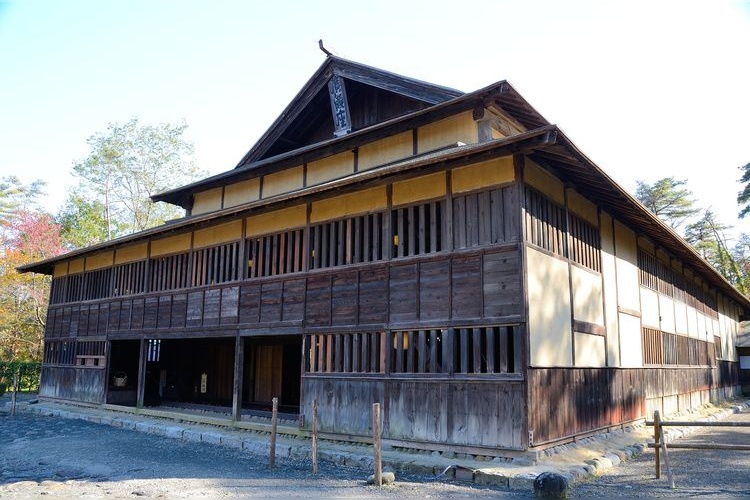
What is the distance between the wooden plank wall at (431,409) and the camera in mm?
9719

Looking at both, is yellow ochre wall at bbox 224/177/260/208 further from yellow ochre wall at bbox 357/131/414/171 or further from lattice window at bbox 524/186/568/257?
lattice window at bbox 524/186/568/257

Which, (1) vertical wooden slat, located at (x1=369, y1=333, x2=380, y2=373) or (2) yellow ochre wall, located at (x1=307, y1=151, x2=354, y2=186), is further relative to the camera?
(2) yellow ochre wall, located at (x1=307, y1=151, x2=354, y2=186)

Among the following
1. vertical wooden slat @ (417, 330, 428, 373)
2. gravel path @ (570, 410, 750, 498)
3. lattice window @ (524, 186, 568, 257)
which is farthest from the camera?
vertical wooden slat @ (417, 330, 428, 373)

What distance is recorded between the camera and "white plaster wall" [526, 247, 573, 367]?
33.1 feet

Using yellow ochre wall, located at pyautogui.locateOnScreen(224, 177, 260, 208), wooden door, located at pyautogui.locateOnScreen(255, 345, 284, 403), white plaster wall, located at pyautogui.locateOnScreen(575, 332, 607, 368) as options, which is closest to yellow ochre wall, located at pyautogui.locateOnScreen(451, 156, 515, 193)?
white plaster wall, located at pyautogui.locateOnScreen(575, 332, 607, 368)

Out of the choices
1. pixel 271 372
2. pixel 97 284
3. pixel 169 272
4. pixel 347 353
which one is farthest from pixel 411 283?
pixel 97 284

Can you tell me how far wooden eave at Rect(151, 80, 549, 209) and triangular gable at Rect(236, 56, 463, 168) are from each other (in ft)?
2.02

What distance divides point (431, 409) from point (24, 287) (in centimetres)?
3261

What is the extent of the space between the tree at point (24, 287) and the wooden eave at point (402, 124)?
20.9m

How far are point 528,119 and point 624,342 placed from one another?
6.02 metres

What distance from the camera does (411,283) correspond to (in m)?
11.3

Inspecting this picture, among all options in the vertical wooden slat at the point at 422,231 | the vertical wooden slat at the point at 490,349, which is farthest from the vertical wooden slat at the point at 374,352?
the vertical wooden slat at the point at 490,349

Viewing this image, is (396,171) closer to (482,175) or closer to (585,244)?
(482,175)

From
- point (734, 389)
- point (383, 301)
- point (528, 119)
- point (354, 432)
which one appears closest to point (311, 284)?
point (383, 301)
